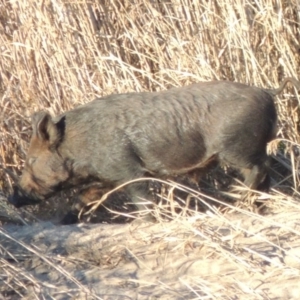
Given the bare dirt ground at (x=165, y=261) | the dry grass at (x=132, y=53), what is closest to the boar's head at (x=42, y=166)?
the dry grass at (x=132, y=53)

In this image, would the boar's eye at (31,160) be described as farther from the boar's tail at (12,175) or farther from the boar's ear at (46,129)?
the boar's tail at (12,175)

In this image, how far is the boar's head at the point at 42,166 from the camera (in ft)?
20.8

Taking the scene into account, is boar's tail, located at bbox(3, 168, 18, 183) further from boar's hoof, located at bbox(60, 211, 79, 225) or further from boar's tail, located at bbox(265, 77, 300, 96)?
boar's tail, located at bbox(265, 77, 300, 96)

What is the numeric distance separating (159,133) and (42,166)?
3.04ft

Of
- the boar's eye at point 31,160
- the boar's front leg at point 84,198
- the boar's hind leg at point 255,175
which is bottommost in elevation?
the boar's hind leg at point 255,175

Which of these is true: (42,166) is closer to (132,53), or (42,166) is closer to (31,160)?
(31,160)

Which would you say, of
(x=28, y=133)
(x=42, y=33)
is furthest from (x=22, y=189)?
(x=42, y=33)

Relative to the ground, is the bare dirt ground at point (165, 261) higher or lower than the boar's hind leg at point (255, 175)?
higher

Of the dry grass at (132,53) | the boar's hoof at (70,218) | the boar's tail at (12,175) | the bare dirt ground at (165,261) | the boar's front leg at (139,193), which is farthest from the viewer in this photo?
the dry grass at (132,53)

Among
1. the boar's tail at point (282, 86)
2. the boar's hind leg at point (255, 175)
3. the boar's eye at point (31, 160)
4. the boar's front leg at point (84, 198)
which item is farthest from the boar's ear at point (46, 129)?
the boar's tail at point (282, 86)

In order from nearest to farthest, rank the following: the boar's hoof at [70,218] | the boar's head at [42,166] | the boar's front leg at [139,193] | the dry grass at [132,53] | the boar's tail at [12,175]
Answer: the boar's front leg at [139,193]
the boar's head at [42,166]
the boar's hoof at [70,218]
the boar's tail at [12,175]
the dry grass at [132,53]

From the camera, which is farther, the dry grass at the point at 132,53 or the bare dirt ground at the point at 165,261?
the dry grass at the point at 132,53

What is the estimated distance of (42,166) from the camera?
255 inches

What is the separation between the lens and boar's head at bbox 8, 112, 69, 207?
6.35m
